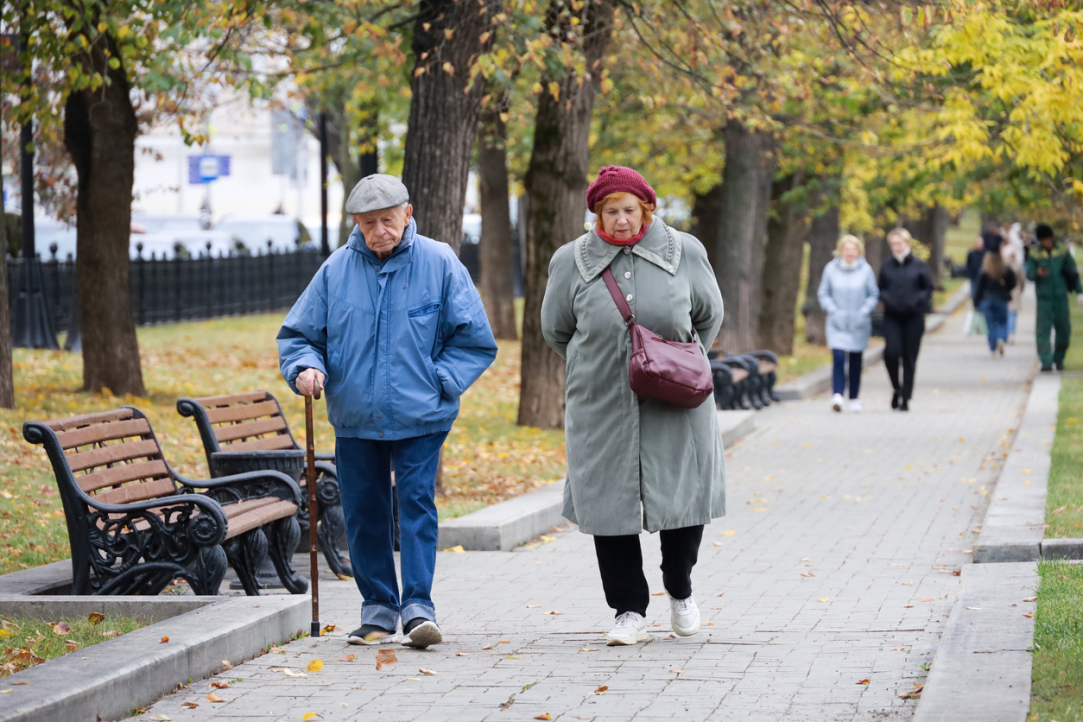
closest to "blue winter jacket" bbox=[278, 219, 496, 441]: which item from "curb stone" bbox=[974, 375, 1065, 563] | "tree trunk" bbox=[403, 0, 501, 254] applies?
"curb stone" bbox=[974, 375, 1065, 563]

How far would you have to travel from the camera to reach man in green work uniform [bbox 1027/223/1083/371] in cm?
1938

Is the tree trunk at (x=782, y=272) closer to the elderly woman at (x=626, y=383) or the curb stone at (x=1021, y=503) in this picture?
the curb stone at (x=1021, y=503)

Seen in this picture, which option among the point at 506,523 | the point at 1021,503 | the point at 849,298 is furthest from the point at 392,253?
the point at 849,298

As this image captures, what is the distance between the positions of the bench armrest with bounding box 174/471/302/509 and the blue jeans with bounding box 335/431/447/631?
1366 millimetres

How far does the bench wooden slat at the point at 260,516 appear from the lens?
6309mm

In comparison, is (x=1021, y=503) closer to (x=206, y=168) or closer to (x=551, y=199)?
(x=551, y=199)

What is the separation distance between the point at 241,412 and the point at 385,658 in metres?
2.98

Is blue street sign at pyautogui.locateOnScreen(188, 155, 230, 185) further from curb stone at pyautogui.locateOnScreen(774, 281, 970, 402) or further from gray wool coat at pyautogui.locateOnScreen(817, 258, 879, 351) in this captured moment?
gray wool coat at pyautogui.locateOnScreen(817, 258, 879, 351)

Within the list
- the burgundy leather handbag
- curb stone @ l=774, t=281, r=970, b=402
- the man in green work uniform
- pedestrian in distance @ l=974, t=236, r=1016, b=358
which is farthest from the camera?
pedestrian in distance @ l=974, t=236, r=1016, b=358

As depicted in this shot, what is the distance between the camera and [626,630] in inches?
220

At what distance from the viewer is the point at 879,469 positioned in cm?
1153

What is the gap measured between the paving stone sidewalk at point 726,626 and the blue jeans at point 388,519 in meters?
0.21

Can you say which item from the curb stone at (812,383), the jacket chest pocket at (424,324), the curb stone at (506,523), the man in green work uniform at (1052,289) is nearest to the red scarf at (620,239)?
the jacket chest pocket at (424,324)

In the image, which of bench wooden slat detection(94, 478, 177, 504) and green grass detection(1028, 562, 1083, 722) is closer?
green grass detection(1028, 562, 1083, 722)
